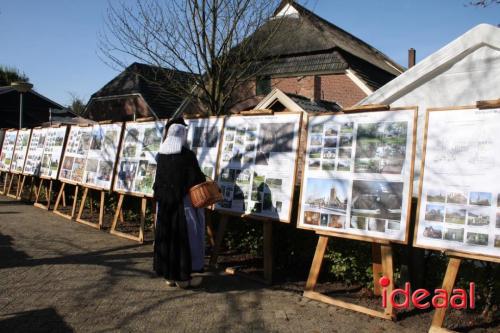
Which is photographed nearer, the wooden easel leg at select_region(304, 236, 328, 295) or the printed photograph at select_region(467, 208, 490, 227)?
the printed photograph at select_region(467, 208, 490, 227)

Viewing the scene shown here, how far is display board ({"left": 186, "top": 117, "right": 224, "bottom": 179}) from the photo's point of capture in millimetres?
5738

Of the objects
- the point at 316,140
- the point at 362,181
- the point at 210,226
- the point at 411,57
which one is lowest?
the point at 210,226

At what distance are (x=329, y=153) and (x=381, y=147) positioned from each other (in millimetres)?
558

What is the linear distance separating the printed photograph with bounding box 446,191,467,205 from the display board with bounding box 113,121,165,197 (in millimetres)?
4217

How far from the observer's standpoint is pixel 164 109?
2633 cm

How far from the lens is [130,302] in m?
4.28

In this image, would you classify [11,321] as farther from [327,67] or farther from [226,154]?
[327,67]

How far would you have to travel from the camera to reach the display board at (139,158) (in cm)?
672

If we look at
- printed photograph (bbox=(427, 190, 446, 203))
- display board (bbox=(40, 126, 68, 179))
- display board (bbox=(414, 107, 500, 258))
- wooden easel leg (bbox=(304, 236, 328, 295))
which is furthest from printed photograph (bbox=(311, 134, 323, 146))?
display board (bbox=(40, 126, 68, 179))

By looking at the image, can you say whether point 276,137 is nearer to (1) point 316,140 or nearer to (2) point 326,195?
(1) point 316,140

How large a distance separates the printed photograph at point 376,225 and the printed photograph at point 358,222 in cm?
6

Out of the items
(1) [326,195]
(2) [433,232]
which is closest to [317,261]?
(1) [326,195]

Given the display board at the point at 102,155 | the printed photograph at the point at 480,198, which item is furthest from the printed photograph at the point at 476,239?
the display board at the point at 102,155

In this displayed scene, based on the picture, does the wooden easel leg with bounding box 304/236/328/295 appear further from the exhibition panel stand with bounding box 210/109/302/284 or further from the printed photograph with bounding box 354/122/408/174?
the printed photograph with bounding box 354/122/408/174
